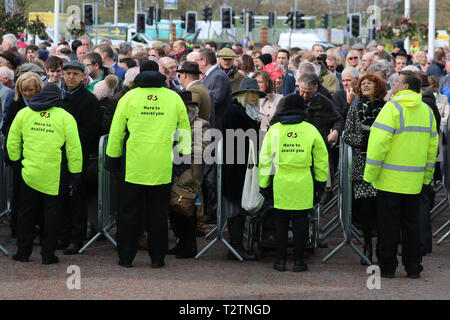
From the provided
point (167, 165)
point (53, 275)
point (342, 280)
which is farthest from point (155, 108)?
point (342, 280)

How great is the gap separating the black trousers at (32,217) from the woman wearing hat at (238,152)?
1736mm

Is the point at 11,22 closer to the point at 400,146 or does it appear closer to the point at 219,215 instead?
the point at 219,215

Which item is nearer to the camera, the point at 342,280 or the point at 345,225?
the point at 342,280

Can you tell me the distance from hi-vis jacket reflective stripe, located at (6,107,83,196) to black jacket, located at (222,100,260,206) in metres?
1.52

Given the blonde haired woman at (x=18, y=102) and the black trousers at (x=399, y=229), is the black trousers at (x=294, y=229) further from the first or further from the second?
the blonde haired woman at (x=18, y=102)

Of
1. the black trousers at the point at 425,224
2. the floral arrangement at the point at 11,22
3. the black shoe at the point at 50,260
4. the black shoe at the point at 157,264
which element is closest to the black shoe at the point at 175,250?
the black shoe at the point at 157,264

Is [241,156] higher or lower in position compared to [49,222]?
higher

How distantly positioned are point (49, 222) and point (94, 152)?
1208 millimetres

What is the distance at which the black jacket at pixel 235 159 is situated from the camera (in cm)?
959

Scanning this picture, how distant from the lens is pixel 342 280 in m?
8.81

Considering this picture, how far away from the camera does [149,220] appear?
30.5 ft
